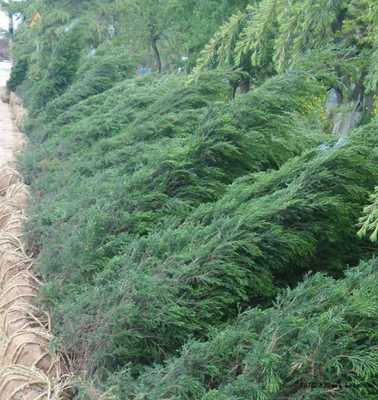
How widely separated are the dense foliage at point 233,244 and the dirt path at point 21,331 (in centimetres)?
14

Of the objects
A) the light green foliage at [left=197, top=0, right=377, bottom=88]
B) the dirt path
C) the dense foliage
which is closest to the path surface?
the dirt path

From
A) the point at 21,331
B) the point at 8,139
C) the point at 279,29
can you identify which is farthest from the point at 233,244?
the point at 8,139

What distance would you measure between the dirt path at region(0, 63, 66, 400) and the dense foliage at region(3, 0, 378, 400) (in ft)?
0.45

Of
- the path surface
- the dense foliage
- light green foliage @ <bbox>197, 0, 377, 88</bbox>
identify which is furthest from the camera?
the path surface

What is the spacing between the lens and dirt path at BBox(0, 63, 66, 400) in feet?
11.7

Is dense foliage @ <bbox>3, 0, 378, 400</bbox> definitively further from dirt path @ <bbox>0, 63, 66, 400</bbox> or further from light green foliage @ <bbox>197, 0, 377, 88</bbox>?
dirt path @ <bbox>0, 63, 66, 400</bbox>

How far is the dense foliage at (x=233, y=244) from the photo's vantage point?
101 inches

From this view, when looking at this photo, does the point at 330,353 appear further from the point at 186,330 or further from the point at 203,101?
the point at 203,101

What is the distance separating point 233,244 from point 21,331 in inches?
67.2

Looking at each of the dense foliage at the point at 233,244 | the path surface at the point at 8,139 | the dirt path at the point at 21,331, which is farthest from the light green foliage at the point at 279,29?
the path surface at the point at 8,139

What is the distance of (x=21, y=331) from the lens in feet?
13.6

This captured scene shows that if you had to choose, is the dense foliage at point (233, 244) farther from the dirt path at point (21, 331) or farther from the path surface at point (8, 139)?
the path surface at point (8, 139)

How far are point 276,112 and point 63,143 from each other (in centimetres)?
436

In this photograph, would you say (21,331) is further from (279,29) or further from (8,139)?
(8,139)
